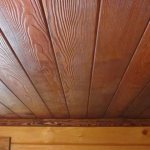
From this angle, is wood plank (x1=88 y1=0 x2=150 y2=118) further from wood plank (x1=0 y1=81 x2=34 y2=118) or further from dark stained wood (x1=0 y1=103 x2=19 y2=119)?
dark stained wood (x1=0 y1=103 x2=19 y2=119)

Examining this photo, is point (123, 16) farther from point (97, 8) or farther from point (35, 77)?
point (35, 77)

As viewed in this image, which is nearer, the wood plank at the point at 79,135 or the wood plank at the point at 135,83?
the wood plank at the point at 135,83

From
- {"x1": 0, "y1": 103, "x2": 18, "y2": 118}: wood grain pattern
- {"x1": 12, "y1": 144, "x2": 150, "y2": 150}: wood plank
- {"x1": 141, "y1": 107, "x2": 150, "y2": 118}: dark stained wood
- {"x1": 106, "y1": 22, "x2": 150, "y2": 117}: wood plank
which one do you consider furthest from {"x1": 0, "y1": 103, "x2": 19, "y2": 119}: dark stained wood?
{"x1": 141, "y1": 107, "x2": 150, "y2": 118}: dark stained wood

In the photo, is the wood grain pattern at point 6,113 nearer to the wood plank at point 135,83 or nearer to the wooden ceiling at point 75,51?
the wooden ceiling at point 75,51

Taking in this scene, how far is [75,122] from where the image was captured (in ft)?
8.63

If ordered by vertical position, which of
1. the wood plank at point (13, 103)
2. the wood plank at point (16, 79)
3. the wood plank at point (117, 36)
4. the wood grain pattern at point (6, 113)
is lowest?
the wood plank at point (117, 36)

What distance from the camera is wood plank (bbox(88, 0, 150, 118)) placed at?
0.73 metres

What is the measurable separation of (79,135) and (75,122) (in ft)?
0.41

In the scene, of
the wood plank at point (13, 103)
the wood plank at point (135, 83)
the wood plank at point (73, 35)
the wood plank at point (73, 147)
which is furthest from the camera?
the wood plank at point (73, 147)

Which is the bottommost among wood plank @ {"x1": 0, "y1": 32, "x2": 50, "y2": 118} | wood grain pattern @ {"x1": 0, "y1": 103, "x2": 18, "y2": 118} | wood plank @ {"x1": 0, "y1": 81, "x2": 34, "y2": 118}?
wood plank @ {"x1": 0, "y1": 32, "x2": 50, "y2": 118}

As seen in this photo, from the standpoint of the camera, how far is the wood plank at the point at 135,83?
995 millimetres

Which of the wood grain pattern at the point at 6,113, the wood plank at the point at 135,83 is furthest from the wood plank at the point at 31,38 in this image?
the wood grain pattern at the point at 6,113

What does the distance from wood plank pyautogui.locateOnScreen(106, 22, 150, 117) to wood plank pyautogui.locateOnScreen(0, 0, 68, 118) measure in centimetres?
31

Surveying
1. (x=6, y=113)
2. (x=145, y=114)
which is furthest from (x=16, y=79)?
(x=145, y=114)
